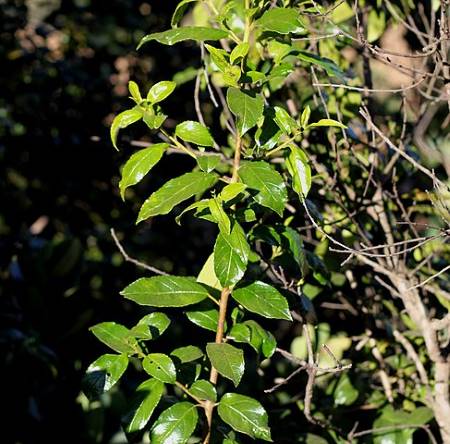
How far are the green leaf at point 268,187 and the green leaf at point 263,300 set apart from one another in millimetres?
207

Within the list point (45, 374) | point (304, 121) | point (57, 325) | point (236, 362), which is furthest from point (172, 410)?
point (57, 325)

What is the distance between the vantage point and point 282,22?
1.60m

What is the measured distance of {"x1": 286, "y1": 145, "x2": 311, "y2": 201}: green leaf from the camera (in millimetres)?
1570

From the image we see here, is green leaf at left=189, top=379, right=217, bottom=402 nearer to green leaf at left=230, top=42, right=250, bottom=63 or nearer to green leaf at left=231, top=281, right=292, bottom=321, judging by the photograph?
green leaf at left=231, top=281, right=292, bottom=321

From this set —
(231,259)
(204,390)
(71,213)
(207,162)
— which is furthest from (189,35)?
(71,213)

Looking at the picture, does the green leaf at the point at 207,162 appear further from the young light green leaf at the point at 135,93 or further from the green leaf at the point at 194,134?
the young light green leaf at the point at 135,93

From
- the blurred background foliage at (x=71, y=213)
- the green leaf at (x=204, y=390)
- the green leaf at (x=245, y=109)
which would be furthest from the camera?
the blurred background foliage at (x=71, y=213)

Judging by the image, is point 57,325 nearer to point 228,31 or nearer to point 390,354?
point 390,354

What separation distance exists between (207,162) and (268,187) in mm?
140

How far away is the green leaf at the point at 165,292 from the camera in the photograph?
5.43 feet

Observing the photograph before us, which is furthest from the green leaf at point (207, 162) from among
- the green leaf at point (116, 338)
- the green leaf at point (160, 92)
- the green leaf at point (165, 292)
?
the green leaf at point (116, 338)

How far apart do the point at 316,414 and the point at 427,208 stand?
2.05 feet

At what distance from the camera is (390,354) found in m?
2.33

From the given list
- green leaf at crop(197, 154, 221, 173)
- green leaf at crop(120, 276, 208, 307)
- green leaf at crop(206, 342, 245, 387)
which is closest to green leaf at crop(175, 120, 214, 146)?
Answer: green leaf at crop(197, 154, 221, 173)
